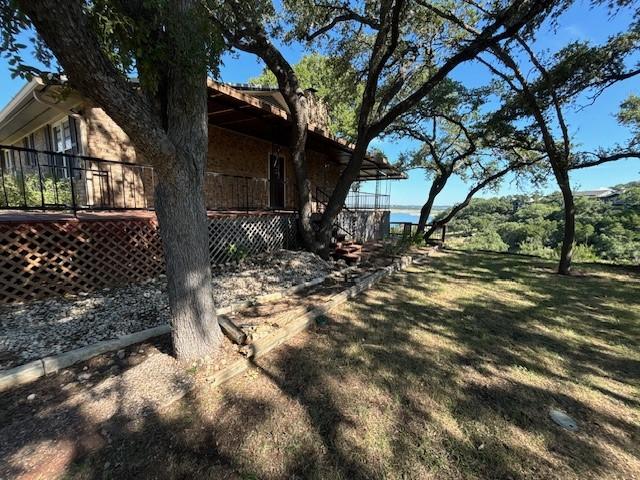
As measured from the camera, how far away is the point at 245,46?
20.4 ft

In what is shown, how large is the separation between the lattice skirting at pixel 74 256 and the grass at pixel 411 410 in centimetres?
328

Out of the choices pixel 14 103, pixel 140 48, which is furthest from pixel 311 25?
pixel 14 103

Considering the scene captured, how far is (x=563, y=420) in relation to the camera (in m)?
2.24

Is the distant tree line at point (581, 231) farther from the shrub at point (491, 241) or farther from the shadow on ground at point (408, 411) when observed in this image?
the shadow on ground at point (408, 411)

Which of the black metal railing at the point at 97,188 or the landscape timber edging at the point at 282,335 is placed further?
the black metal railing at the point at 97,188

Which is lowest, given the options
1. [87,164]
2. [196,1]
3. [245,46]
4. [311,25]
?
[87,164]

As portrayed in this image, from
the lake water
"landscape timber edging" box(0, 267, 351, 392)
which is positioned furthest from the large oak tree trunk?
the lake water

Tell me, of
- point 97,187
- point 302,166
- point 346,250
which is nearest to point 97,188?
point 97,187

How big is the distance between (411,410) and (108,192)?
716 centimetres

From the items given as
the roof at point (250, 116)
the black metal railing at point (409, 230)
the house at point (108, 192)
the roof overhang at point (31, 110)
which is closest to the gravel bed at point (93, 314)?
the house at point (108, 192)

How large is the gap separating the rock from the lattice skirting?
18.7 ft

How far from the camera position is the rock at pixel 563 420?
2.18 m

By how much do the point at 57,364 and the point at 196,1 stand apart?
3.45 metres

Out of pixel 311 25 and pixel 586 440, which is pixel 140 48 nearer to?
pixel 586 440
